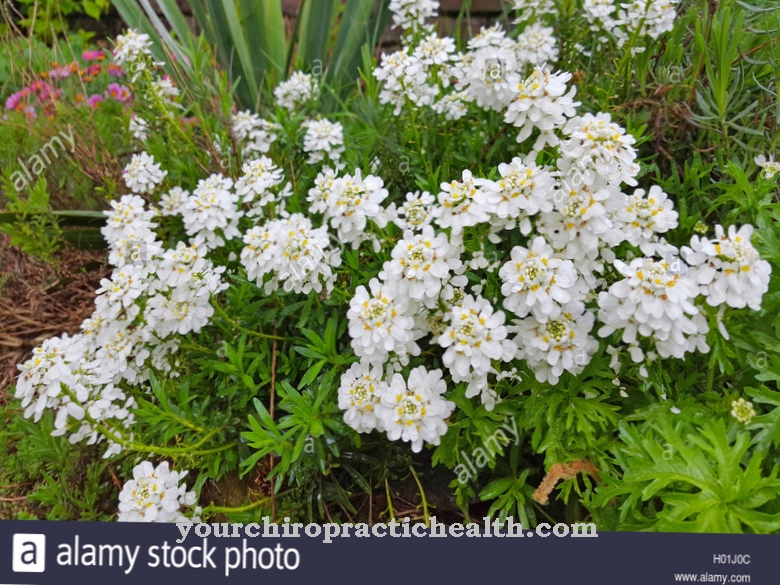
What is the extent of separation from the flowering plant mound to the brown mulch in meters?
0.75

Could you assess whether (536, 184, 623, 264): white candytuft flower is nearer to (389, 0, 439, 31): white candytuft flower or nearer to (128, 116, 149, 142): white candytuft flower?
(389, 0, 439, 31): white candytuft flower

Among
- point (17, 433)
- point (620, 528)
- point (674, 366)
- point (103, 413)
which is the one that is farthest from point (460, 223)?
point (17, 433)

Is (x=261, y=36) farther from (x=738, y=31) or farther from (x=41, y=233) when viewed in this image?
(x=738, y=31)

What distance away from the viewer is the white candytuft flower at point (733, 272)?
145cm

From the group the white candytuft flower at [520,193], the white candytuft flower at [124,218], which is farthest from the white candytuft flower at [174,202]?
the white candytuft flower at [520,193]

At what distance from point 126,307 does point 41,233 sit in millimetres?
1050

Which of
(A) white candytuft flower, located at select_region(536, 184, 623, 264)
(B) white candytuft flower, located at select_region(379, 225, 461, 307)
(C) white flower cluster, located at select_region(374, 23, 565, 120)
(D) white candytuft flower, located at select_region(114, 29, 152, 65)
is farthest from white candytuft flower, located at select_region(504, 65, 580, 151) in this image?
(D) white candytuft flower, located at select_region(114, 29, 152, 65)

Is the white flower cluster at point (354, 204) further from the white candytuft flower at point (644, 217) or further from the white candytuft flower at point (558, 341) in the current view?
the white candytuft flower at point (644, 217)

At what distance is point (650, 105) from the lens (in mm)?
2393

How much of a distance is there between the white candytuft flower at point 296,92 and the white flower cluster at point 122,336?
1.07 m

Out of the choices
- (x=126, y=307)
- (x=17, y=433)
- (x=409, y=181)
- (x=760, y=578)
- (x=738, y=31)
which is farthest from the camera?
(x=409, y=181)

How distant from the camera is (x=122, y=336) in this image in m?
2.05

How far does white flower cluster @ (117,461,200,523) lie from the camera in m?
1.66

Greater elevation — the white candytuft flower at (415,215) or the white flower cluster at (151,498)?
the white candytuft flower at (415,215)
